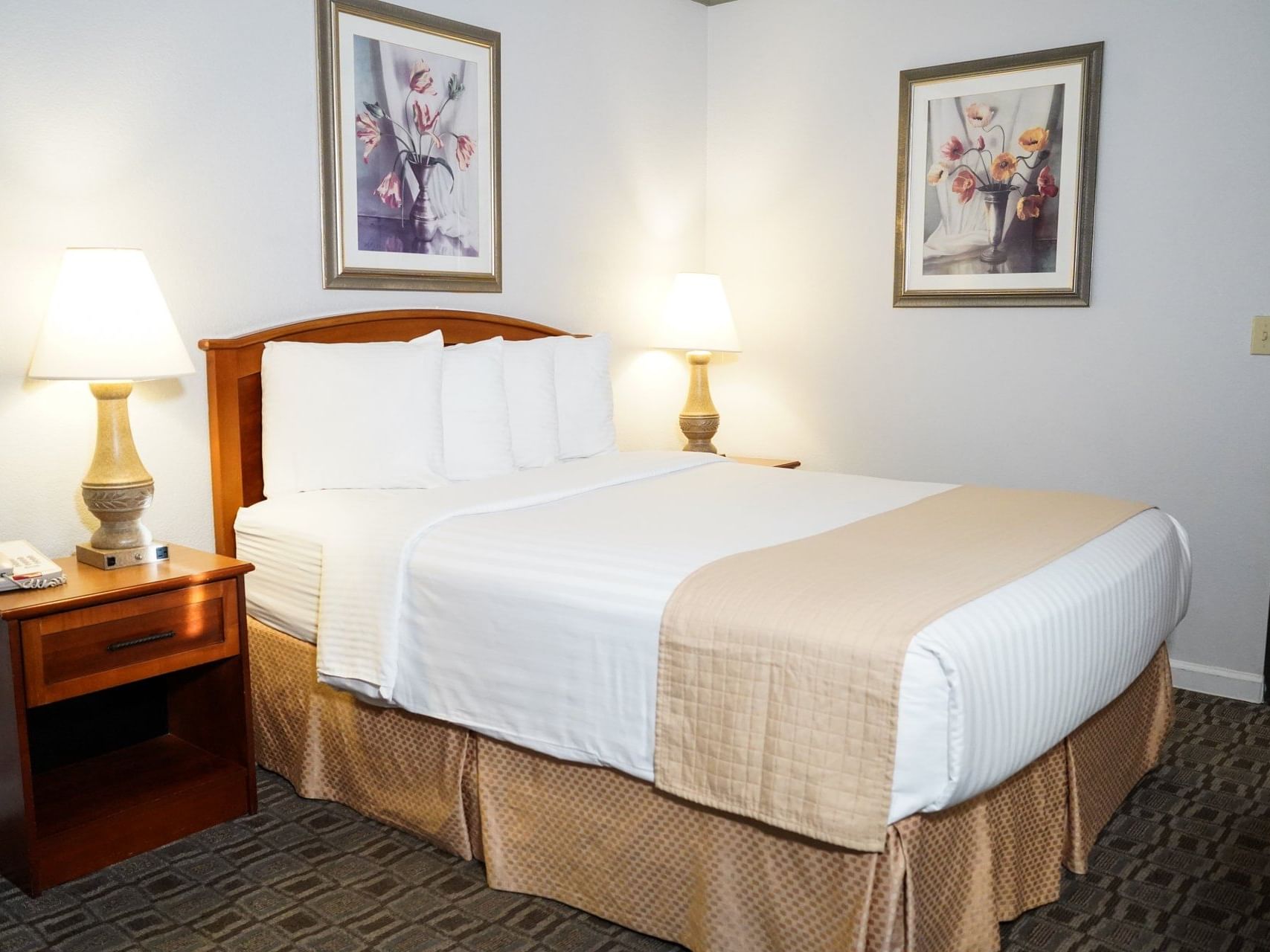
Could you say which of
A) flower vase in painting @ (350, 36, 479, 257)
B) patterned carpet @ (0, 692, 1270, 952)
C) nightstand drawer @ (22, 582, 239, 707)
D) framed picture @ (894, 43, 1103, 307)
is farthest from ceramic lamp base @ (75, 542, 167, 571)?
framed picture @ (894, 43, 1103, 307)

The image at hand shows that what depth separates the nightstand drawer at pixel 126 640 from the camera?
219 centimetres

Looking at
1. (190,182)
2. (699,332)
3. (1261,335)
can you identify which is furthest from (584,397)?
(1261,335)

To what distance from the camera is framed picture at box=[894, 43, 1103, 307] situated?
12.0 ft

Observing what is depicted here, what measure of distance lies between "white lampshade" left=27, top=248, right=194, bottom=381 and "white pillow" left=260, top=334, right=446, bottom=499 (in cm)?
42

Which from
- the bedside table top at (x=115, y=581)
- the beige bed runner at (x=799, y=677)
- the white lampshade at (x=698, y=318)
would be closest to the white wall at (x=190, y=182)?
the bedside table top at (x=115, y=581)

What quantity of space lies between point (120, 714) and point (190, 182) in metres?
1.39

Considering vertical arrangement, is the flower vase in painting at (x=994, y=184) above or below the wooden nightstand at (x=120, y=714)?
above

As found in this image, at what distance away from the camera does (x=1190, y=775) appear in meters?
2.86

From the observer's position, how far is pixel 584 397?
3625 mm

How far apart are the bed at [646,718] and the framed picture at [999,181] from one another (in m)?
1.32

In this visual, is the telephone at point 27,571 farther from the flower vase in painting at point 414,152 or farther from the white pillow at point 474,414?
the flower vase in painting at point 414,152

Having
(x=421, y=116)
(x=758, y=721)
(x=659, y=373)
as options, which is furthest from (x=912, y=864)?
(x=659, y=373)

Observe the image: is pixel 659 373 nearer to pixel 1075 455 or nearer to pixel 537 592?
pixel 1075 455

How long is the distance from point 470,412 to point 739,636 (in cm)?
154
